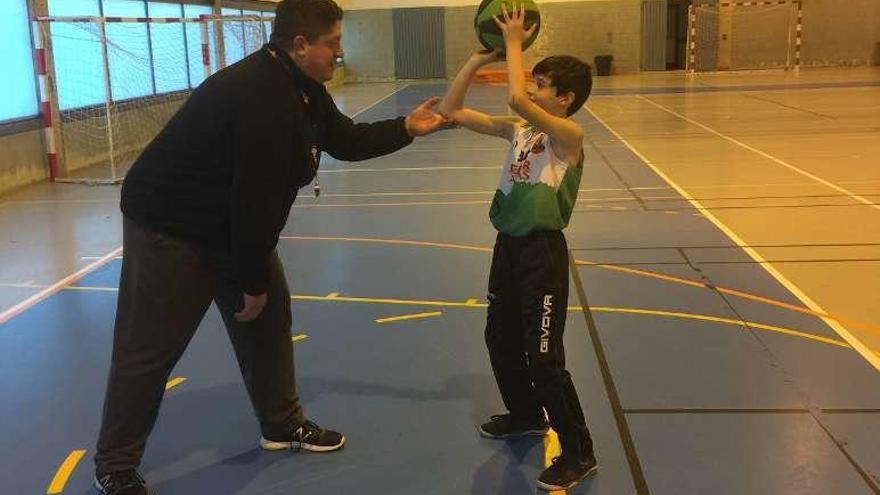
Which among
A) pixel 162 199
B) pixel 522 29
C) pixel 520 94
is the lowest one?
pixel 162 199

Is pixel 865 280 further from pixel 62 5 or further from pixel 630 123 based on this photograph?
pixel 62 5

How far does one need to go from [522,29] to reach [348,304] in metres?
2.67

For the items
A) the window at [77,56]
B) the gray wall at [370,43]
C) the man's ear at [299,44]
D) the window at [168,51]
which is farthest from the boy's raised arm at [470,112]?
the gray wall at [370,43]

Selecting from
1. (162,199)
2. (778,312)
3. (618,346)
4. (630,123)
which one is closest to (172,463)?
(162,199)

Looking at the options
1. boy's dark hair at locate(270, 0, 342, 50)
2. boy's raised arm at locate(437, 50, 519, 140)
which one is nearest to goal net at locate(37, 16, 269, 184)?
boy's raised arm at locate(437, 50, 519, 140)

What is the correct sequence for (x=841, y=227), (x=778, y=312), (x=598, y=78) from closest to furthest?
(x=778, y=312) < (x=841, y=227) < (x=598, y=78)

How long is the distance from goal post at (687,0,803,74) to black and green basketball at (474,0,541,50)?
2666cm

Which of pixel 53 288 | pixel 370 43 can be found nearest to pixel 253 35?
pixel 53 288

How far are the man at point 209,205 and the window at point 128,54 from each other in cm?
979

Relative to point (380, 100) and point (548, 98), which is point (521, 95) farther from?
point (380, 100)

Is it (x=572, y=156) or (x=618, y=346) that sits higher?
(x=572, y=156)

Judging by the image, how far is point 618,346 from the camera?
432 cm

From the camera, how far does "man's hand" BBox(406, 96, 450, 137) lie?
3.26 meters

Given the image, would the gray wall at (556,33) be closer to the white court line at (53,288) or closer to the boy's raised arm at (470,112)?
the white court line at (53,288)
